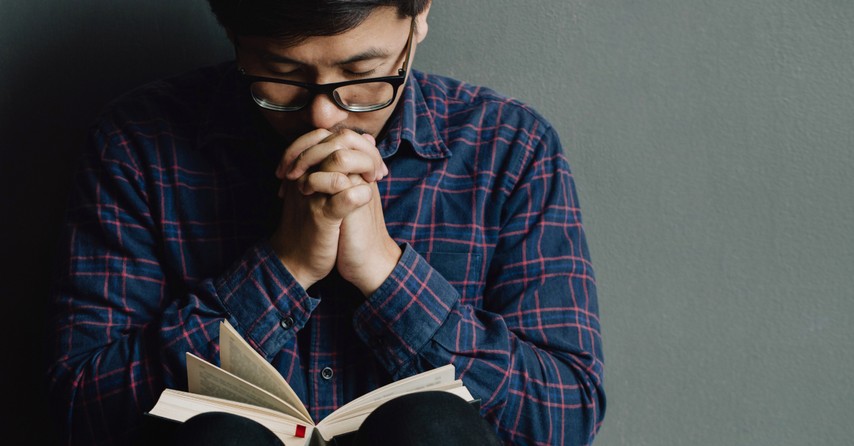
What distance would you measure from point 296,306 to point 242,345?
0.52 feet

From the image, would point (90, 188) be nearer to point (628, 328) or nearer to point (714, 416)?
point (628, 328)

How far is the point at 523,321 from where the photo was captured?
3.96 feet

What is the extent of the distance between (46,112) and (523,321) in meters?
0.92

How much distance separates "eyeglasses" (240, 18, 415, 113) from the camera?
1.10 meters

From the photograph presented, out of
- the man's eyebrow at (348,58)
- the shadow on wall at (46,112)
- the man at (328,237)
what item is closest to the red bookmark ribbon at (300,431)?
the man at (328,237)

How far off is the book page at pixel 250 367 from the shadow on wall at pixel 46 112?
0.65m

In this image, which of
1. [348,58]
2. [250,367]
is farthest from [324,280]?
[348,58]

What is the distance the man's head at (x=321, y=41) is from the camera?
102 cm

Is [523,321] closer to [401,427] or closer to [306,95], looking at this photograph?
[401,427]

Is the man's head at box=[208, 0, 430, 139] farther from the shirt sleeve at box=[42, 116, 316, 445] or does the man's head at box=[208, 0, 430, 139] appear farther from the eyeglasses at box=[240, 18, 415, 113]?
the shirt sleeve at box=[42, 116, 316, 445]

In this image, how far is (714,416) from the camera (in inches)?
61.6

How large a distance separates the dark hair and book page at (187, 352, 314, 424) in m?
0.42

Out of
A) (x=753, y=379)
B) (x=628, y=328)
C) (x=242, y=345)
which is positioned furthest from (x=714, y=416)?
(x=242, y=345)

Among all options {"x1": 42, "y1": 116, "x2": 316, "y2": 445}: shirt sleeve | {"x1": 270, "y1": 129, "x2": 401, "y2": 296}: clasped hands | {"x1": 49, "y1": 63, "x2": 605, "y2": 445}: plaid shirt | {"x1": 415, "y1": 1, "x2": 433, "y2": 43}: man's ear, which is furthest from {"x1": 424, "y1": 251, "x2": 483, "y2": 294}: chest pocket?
{"x1": 415, "y1": 1, "x2": 433, "y2": 43}: man's ear
